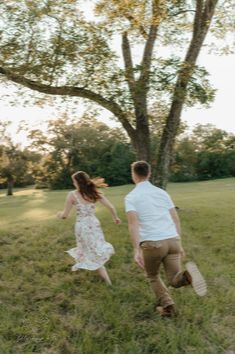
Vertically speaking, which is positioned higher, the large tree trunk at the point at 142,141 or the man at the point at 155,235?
the large tree trunk at the point at 142,141

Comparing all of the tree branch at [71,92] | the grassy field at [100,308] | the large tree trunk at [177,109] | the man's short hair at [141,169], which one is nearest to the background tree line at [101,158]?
the large tree trunk at [177,109]

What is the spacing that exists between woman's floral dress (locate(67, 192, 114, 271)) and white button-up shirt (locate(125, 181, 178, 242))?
1.87m

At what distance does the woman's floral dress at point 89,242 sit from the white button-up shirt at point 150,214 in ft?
6.12

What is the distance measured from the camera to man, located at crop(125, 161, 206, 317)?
592cm

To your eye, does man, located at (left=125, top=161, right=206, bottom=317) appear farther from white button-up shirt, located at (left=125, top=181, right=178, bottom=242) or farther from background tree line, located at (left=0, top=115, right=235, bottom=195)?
background tree line, located at (left=0, top=115, right=235, bottom=195)

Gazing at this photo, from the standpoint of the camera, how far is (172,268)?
6.12 m

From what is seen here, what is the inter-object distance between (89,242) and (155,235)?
2076 mm

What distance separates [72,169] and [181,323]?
53438mm

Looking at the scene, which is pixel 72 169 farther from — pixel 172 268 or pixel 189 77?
pixel 172 268

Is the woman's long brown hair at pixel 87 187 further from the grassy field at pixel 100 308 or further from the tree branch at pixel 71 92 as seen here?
the tree branch at pixel 71 92

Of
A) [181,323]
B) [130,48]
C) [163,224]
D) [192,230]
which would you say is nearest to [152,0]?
[130,48]

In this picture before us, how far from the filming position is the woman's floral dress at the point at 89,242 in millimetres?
7695

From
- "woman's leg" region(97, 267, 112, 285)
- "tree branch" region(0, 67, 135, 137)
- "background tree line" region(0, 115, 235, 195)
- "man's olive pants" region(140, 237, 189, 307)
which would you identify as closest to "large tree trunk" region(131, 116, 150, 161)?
"tree branch" region(0, 67, 135, 137)

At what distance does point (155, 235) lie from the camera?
5.94m
